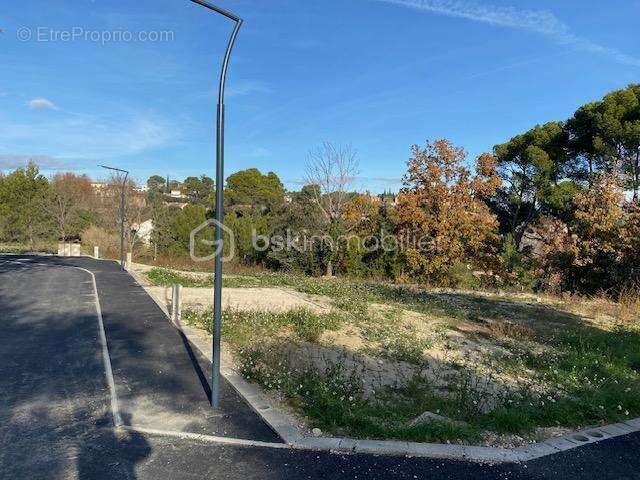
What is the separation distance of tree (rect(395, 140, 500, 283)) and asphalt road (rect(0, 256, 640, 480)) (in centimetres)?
1404

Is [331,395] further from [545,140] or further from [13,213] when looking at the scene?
[13,213]

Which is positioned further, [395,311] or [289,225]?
[289,225]

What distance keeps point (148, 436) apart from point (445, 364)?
5.12 meters

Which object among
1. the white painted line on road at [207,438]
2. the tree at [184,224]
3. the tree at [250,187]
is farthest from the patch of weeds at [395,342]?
the tree at [250,187]

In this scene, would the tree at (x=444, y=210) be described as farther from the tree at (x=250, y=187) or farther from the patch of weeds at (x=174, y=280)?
the tree at (x=250, y=187)

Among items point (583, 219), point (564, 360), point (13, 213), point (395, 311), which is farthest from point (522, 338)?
point (13, 213)

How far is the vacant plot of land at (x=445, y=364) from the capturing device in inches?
203

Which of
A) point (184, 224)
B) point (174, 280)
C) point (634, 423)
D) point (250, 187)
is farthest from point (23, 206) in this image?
point (634, 423)

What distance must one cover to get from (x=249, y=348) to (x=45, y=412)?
3.21 meters

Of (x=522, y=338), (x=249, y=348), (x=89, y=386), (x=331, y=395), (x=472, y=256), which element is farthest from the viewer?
(x=472, y=256)

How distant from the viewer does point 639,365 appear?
26.4 feet

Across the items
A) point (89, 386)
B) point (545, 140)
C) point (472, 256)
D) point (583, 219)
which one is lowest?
point (89, 386)

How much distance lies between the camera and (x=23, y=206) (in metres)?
36.5

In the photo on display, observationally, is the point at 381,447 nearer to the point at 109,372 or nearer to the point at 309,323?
the point at 109,372
